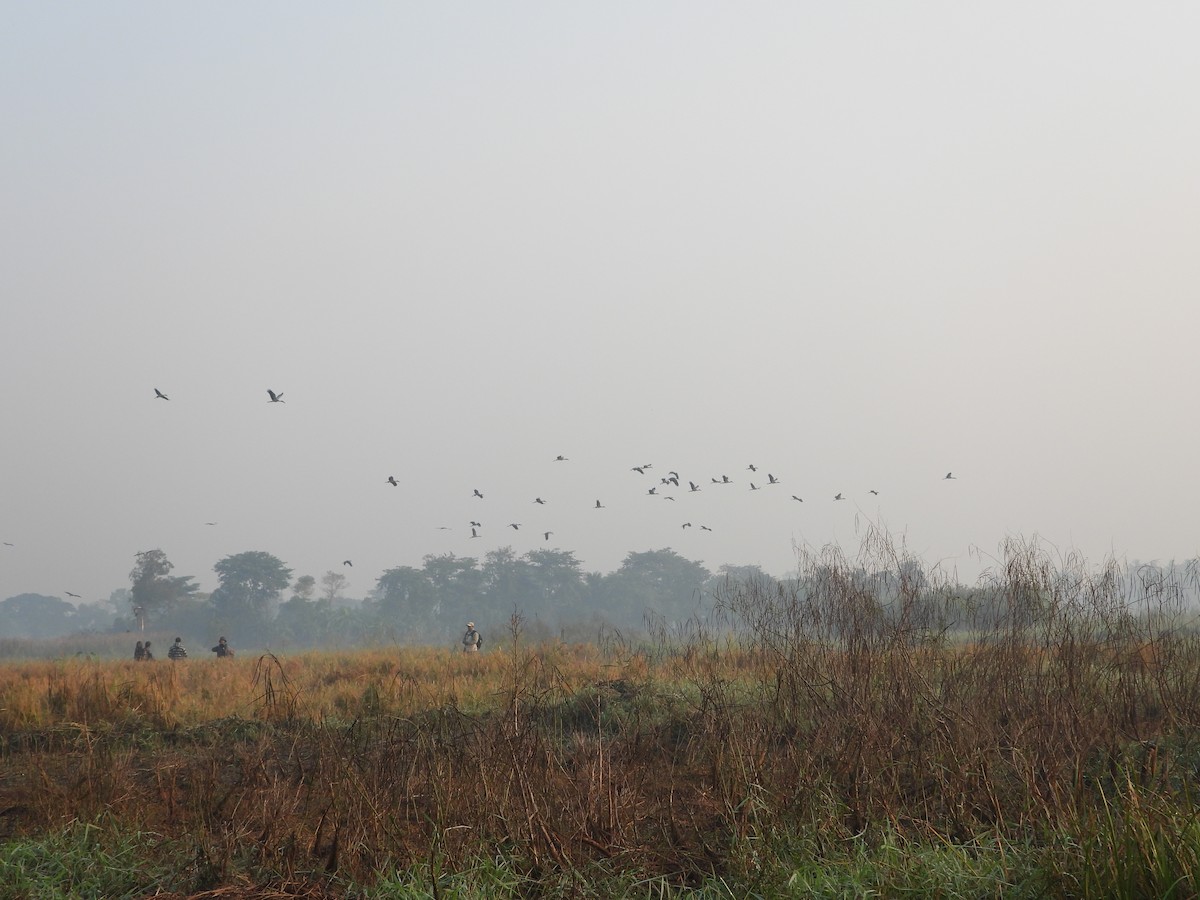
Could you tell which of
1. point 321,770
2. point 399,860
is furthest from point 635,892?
point 321,770

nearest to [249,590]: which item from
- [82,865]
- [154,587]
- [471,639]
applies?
[154,587]

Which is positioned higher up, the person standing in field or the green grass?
the person standing in field

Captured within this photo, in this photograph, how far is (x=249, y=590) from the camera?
2640 inches

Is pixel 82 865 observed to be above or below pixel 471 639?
below

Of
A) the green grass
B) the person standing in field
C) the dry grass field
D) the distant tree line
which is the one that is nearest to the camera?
the dry grass field

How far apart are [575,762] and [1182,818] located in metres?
3.32

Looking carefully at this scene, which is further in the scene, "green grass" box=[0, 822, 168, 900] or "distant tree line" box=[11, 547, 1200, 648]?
"distant tree line" box=[11, 547, 1200, 648]

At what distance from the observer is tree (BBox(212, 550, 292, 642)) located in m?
65.4

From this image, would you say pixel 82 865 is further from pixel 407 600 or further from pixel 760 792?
pixel 407 600

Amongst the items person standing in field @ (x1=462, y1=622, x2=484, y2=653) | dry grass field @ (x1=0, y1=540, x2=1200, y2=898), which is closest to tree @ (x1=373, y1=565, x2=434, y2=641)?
person standing in field @ (x1=462, y1=622, x2=484, y2=653)

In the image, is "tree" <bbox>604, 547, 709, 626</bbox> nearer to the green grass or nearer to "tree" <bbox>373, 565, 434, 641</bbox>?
"tree" <bbox>373, 565, 434, 641</bbox>

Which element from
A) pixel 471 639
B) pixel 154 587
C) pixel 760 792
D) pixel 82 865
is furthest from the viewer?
pixel 154 587

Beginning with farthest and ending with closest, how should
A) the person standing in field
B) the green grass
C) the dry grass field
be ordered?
the person standing in field < the green grass < the dry grass field

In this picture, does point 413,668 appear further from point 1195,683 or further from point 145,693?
point 1195,683
